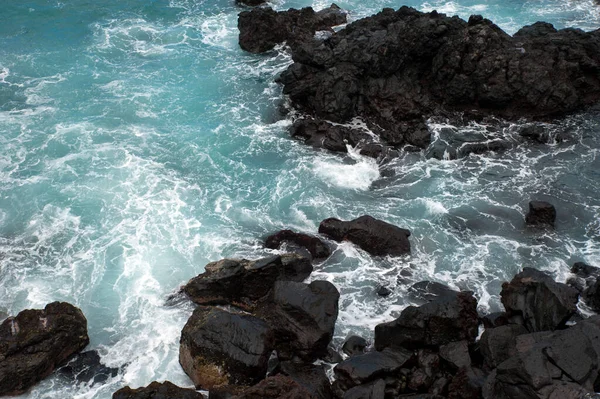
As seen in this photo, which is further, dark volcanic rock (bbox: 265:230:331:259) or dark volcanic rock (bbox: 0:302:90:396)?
dark volcanic rock (bbox: 265:230:331:259)

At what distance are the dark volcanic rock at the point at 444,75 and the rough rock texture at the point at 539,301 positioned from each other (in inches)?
577

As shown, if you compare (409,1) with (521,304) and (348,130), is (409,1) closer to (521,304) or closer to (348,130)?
(348,130)

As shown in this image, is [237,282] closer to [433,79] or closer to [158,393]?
[158,393]

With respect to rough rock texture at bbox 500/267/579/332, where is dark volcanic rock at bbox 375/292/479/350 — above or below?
below

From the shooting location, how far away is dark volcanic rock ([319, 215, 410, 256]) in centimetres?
2605

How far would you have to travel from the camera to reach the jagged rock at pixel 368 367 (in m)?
18.3

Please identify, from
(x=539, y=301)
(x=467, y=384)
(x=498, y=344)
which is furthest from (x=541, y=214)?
(x=467, y=384)

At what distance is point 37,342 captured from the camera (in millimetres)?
20516

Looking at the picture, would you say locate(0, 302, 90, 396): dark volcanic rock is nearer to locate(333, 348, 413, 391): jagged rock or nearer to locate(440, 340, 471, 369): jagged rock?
locate(333, 348, 413, 391): jagged rock

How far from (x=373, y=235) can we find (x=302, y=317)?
719 cm

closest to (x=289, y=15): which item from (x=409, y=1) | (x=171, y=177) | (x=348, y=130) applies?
(x=409, y=1)

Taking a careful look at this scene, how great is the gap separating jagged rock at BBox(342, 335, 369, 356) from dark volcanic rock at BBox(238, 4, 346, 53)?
1213 inches

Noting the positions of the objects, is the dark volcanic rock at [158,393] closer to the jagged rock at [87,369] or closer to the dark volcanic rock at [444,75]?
the jagged rock at [87,369]

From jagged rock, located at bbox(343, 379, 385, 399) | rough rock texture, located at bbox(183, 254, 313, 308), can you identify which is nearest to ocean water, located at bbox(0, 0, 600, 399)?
rough rock texture, located at bbox(183, 254, 313, 308)
